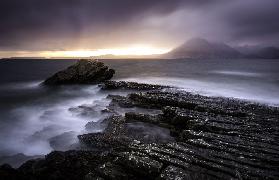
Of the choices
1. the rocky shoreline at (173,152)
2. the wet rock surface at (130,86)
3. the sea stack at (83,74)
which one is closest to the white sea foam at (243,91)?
the wet rock surface at (130,86)

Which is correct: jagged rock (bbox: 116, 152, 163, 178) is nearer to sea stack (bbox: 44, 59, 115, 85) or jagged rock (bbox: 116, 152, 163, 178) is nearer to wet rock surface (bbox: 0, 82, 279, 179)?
wet rock surface (bbox: 0, 82, 279, 179)

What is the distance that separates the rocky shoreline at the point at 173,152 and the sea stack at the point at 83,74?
3042 centimetres

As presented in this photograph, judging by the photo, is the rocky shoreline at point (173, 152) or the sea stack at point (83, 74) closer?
the rocky shoreline at point (173, 152)

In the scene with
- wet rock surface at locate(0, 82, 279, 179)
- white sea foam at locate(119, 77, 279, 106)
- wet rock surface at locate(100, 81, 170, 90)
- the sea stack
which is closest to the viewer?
wet rock surface at locate(0, 82, 279, 179)

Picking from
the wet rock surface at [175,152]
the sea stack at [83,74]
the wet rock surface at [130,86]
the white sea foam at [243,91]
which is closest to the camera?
the wet rock surface at [175,152]

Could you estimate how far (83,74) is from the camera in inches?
1815

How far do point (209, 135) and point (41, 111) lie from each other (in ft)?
65.5

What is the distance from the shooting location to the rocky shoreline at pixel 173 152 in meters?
8.63

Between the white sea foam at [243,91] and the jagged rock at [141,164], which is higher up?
the jagged rock at [141,164]

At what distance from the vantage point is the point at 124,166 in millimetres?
9094

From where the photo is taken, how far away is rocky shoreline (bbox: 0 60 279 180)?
8.63 m

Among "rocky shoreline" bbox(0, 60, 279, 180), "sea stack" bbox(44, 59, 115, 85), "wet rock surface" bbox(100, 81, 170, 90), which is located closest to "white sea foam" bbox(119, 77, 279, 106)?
"wet rock surface" bbox(100, 81, 170, 90)

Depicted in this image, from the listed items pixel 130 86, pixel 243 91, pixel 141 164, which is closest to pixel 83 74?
pixel 130 86

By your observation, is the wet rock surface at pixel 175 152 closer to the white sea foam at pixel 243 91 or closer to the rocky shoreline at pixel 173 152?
the rocky shoreline at pixel 173 152
